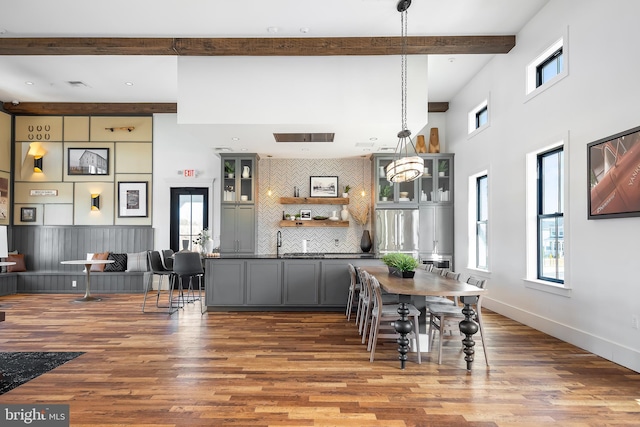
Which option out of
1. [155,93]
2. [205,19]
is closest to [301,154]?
[155,93]

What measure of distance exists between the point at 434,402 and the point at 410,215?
18.6ft

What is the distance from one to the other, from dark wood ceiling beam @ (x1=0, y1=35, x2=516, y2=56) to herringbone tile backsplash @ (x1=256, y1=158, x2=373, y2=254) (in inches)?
143

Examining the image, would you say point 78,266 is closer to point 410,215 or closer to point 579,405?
point 410,215

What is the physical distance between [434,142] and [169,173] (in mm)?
5732

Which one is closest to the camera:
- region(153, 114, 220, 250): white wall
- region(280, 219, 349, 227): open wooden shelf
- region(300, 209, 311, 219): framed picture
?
region(280, 219, 349, 227): open wooden shelf

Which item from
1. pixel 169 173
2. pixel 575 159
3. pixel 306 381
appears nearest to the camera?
pixel 306 381

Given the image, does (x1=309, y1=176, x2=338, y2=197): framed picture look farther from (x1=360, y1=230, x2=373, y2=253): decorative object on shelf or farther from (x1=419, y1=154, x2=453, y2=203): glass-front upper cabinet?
(x1=419, y1=154, x2=453, y2=203): glass-front upper cabinet

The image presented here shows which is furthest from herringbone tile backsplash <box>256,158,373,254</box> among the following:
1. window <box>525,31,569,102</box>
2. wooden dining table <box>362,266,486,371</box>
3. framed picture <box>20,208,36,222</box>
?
wooden dining table <box>362,266,486,371</box>

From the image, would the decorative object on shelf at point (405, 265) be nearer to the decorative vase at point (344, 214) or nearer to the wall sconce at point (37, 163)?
the decorative vase at point (344, 214)

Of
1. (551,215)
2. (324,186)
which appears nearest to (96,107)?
(324,186)

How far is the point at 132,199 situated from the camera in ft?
31.0

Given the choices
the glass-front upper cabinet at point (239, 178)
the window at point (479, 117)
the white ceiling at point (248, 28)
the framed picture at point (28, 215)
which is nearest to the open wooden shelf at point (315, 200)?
the glass-front upper cabinet at point (239, 178)

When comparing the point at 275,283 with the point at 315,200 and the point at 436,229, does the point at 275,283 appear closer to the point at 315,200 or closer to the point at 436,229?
the point at 315,200

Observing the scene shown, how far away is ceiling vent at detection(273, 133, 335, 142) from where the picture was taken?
7.03 m
